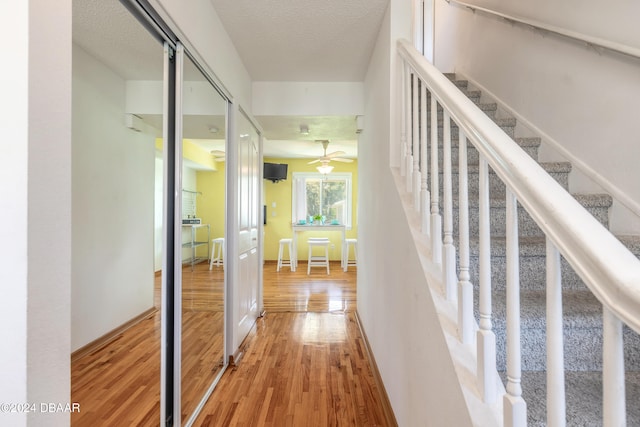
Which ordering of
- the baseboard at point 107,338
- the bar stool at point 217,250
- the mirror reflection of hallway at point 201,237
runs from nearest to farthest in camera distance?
the baseboard at point 107,338 → the mirror reflection of hallway at point 201,237 → the bar stool at point 217,250

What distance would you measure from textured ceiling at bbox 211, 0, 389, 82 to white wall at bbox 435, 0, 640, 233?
1004 mm

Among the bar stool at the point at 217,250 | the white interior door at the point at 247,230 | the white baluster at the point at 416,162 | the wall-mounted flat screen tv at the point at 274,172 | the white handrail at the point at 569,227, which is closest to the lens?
the white handrail at the point at 569,227

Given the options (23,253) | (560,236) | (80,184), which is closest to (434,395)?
(560,236)

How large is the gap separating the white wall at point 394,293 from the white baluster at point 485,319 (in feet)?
0.29

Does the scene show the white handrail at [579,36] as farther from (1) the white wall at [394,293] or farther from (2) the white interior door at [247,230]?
(2) the white interior door at [247,230]

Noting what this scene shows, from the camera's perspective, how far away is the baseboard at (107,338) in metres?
1.18

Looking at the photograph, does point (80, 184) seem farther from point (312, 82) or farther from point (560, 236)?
point (312, 82)

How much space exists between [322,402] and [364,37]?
258 cm

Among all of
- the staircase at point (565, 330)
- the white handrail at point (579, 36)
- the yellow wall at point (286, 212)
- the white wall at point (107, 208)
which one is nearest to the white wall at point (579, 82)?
the white handrail at point (579, 36)

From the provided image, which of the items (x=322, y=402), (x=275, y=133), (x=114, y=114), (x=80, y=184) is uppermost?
(x=275, y=133)

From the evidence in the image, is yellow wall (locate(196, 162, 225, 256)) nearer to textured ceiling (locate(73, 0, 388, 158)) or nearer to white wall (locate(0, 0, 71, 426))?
textured ceiling (locate(73, 0, 388, 158))

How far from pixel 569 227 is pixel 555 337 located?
0.74ft

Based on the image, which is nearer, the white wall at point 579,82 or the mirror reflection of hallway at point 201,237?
the white wall at point 579,82

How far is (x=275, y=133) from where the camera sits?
12.4ft
